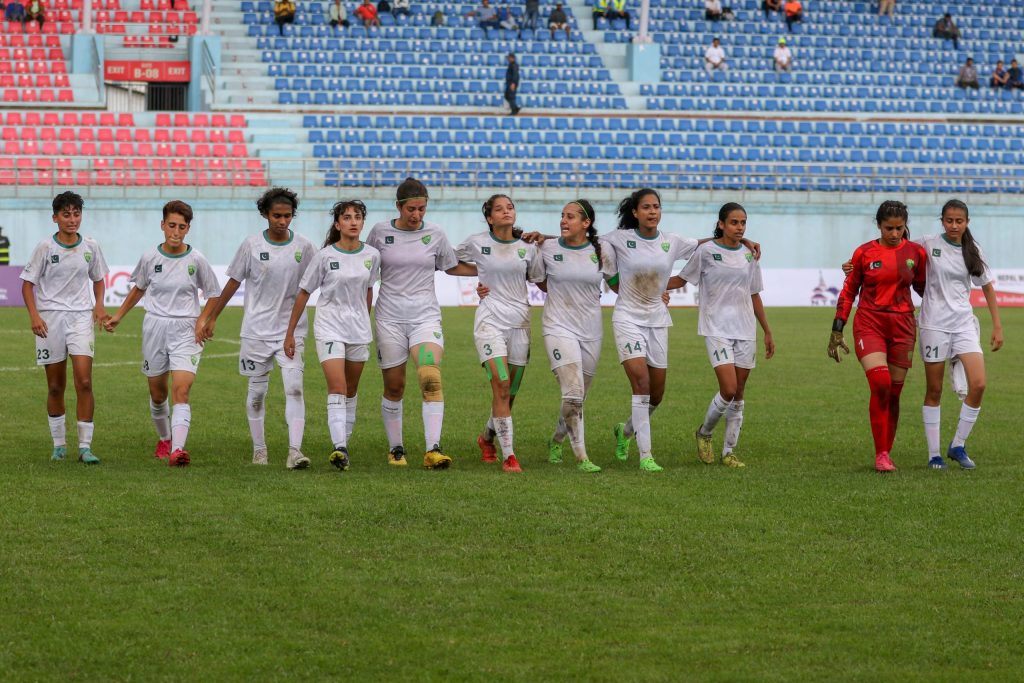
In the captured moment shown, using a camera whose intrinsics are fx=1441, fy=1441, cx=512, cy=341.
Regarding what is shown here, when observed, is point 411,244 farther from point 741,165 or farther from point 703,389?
point 741,165

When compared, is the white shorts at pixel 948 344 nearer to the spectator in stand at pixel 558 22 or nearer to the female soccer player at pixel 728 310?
the female soccer player at pixel 728 310

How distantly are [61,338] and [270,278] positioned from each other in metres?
1.74

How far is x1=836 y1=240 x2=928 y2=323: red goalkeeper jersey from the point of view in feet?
35.0

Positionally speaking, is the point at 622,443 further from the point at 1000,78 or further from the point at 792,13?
the point at 1000,78

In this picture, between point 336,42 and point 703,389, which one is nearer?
point 703,389

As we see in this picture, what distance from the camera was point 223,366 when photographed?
19.3m

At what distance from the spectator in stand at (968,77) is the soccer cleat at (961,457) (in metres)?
35.5

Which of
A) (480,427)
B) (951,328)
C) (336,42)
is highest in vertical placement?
(336,42)

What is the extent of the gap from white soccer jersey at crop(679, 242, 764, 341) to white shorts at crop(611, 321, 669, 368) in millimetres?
363

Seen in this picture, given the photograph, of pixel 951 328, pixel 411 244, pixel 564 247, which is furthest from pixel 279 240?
pixel 951 328

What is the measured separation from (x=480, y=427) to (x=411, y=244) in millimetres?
3077

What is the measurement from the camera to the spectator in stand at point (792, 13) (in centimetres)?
4506

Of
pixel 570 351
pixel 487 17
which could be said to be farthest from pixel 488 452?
pixel 487 17

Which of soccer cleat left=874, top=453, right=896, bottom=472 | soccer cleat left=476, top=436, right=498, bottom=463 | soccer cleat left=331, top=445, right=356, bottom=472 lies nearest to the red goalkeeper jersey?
soccer cleat left=874, top=453, right=896, bottom=472
